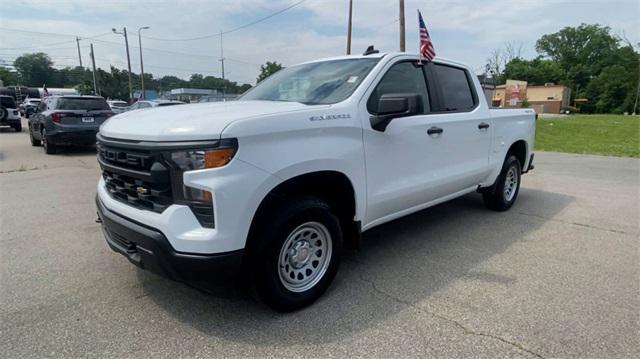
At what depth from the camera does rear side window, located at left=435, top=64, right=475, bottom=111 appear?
14.2 feet

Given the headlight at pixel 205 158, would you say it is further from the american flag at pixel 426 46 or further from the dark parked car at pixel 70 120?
the dark parked car at pixel 70 120

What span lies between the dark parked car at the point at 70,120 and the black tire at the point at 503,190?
10.4 meters

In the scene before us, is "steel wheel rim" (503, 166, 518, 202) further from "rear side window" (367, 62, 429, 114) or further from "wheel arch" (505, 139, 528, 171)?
"rear side window" (367, 62, 429, 114)

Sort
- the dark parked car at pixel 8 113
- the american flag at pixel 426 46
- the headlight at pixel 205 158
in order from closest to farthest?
the headlight at pixel 205 158
the american flag at pixel 426 46
the dark parked car at pixel 8 113

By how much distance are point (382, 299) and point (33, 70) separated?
121503mm

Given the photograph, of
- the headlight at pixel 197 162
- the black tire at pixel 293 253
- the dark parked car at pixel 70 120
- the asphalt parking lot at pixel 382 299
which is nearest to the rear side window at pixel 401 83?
the black tire at pixel 293 253

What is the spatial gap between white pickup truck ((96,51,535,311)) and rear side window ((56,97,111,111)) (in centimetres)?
931

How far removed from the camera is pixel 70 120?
10969mm

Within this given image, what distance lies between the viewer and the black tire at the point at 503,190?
17.8ft

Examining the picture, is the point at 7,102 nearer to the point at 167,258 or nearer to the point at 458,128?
the point at 167,258

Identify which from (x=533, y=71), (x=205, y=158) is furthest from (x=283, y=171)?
(x=533, y=71)

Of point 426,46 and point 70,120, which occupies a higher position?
point 426,46

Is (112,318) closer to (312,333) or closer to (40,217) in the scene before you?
(312,333)

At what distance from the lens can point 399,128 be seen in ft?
11.6
